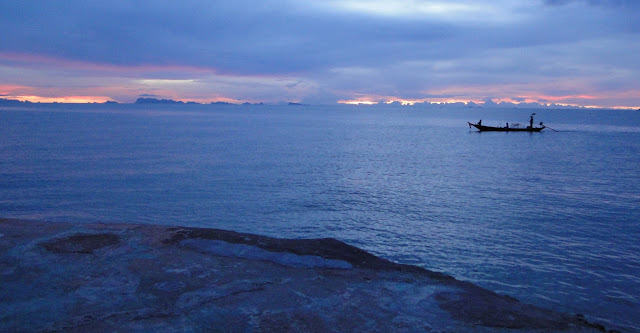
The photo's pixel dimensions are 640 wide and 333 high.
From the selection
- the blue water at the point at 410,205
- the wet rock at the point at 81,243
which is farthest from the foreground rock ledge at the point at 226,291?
the blue water at the point at 410,205

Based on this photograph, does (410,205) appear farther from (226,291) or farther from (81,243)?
(81,243)

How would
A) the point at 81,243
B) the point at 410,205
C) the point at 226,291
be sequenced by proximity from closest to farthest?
the point at 226,291
the point at 81,243
the point at 410,205

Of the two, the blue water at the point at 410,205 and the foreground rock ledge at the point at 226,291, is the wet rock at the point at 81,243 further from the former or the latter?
the blue water at the point at 410,205

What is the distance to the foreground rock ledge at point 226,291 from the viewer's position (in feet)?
30.0

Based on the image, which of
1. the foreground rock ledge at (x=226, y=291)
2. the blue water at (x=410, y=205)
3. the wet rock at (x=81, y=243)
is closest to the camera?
the foreground rock ledge at (x=226, y=291)

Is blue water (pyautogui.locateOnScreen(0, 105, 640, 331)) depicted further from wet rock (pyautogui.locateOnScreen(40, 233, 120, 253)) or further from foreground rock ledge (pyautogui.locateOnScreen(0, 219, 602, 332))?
wet rock (pyautogui.locateOnScreen(40, 233, 120, 253))

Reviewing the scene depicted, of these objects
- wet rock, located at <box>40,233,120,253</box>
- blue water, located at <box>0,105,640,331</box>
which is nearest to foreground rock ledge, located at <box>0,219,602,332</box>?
wet rock, located at <box>40,233,120,253</box>

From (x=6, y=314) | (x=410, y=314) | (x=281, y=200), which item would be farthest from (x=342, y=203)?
(x=6, y=314)

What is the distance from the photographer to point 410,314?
32.1ft

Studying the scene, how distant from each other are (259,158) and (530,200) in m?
30.7

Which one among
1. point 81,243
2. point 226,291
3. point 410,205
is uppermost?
point 81,243

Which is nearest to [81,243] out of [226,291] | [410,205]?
[226,291]

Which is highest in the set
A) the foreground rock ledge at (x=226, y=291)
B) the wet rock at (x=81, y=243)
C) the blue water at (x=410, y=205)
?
the wet rock at (x=81, y=243)

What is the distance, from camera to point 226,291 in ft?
34.7
